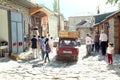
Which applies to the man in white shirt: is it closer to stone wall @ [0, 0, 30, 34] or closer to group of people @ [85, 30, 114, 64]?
group of people @ [85, 30, 114, 64]

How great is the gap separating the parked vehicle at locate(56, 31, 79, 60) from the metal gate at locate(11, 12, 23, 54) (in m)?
3.46

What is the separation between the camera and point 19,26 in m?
21.1

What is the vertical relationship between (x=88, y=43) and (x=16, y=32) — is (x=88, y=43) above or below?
below

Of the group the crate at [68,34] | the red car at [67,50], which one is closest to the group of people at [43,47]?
the red car at [67,50]

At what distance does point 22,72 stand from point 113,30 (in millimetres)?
10220

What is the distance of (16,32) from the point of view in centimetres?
2036

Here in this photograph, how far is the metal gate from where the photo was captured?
1967 centimetres

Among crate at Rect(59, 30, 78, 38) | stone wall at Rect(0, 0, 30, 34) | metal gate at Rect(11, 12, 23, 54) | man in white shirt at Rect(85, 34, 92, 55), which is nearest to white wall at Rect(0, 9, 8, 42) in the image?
metal gate at Rect(11, 12, 23, 54)

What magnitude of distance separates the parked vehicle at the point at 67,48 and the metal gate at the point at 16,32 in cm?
346

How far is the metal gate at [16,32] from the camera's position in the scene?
774 inches

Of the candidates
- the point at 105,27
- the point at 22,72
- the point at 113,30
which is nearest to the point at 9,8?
the point at 22,72

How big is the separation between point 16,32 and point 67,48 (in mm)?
4588

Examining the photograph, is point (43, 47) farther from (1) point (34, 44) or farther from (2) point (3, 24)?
(2) point (3, 24)

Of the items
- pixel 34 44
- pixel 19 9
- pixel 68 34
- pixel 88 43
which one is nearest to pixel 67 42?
pixel 68 34
